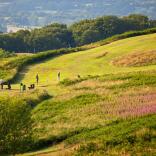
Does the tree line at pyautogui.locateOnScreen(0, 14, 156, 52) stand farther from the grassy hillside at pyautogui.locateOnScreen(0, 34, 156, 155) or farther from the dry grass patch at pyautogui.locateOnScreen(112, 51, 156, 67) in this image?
the dry grass patch at pyautogui.locateOnScreen(112, 51, 156, 67)

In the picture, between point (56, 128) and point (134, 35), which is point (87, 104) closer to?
point (56, 128)

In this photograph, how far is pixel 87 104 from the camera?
164ft

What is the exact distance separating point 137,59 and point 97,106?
2448 cm

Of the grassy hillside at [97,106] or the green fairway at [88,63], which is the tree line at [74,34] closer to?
the green fairway at [88,63]

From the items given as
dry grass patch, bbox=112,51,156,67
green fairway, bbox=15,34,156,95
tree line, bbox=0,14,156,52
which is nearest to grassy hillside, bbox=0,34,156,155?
green fairway, bbox=15,34,156,95

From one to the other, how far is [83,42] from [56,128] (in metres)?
116

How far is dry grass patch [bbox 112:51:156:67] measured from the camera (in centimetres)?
6988

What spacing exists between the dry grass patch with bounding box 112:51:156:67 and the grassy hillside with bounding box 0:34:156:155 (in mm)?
146

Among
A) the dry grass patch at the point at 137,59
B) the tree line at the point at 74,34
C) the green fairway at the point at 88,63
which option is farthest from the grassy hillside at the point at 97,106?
the tree line at the point at 74,34

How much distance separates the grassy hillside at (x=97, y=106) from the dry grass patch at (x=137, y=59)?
146 mm

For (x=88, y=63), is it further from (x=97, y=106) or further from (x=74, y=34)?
(x=74, y=34)

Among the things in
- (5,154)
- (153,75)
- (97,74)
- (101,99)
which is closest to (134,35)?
(97,74)

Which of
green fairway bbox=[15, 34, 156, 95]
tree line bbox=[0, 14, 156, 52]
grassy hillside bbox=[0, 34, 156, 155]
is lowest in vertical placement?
grassy hillside bbox=[0, 34, 156, 155]

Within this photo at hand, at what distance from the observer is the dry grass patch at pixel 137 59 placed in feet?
229
